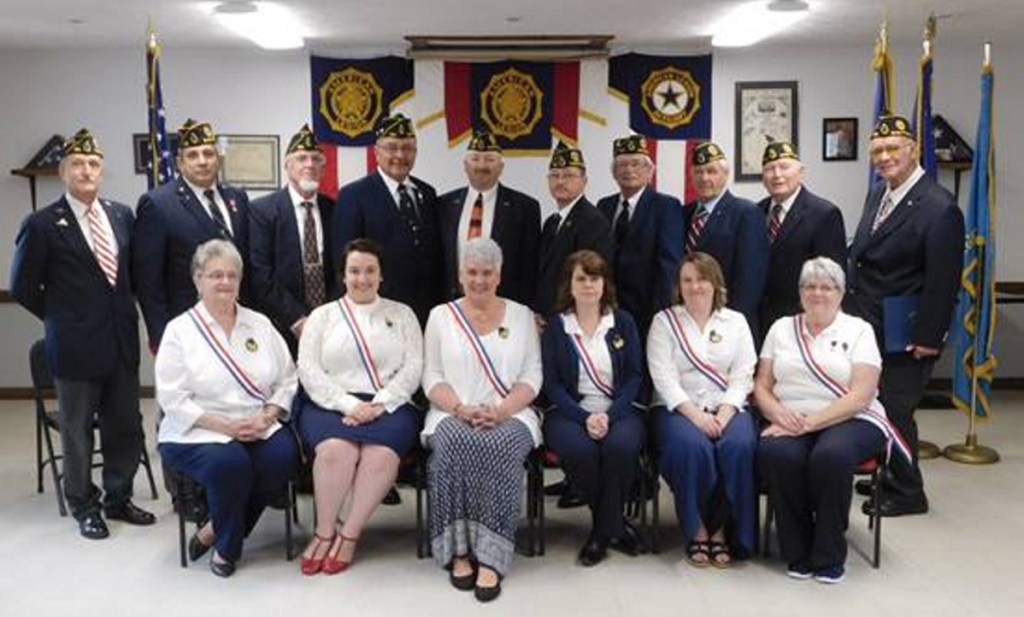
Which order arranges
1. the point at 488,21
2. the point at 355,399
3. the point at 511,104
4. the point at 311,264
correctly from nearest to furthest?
the point at 355,399, the point at 311,264, the point at 488,21, the point at 511,104

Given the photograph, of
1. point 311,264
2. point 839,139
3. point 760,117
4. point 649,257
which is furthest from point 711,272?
point 839,139

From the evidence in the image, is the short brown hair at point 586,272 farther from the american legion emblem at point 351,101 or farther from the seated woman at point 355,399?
the american legion emblem at point 351,101

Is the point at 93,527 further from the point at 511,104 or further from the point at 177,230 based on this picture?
the point at 511,104

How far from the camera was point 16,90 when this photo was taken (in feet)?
21.1

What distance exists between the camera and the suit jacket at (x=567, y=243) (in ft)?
12.4

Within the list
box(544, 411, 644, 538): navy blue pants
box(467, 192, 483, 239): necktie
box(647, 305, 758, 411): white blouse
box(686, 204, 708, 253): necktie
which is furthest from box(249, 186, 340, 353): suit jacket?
box(686, 204, 708, 253): necktie

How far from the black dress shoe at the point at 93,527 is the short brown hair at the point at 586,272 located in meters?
2.03

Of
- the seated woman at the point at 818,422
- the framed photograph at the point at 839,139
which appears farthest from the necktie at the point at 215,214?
the framed photograph at the point at 839,139

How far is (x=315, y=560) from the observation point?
333 cm

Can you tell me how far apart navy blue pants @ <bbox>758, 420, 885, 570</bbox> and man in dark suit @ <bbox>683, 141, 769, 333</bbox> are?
0.67 m

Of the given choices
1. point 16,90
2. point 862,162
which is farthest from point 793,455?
point 16,90

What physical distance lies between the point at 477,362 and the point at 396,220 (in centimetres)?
82

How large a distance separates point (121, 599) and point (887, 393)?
10.2 feet

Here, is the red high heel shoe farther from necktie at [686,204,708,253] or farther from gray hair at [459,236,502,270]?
necktie at [686,204,708,253]
